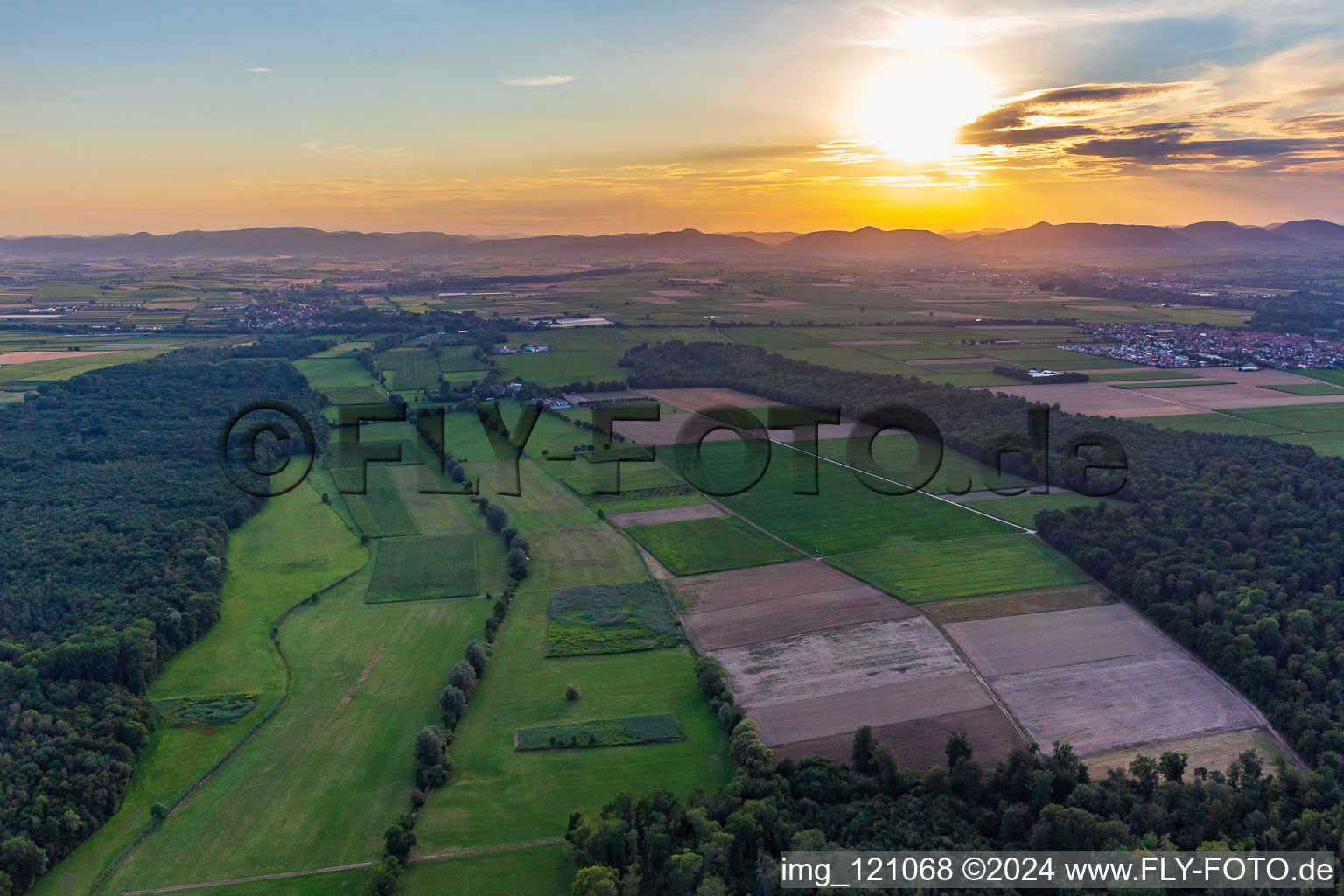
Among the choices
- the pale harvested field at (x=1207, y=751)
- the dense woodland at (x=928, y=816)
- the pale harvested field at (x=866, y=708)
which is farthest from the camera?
the pale harvested field at (x=866, y=708)

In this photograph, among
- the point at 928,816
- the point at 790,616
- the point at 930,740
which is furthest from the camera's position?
the point at 790,616

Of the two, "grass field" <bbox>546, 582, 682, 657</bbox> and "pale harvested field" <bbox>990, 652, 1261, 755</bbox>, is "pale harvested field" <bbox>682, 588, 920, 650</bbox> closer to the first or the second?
"grass field" <bbox>546, 582, 682, 657</bbox>

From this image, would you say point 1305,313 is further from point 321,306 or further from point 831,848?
point 321,306

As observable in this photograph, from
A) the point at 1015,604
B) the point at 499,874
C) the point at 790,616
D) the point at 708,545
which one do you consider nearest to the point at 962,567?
the point at 1015,604

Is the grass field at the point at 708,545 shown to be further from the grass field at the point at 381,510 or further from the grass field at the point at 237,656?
the grass field at the point at 237,656

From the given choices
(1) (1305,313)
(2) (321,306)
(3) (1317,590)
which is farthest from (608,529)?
(1) (1305,313)

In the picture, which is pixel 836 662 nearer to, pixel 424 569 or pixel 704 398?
pixel 424 569

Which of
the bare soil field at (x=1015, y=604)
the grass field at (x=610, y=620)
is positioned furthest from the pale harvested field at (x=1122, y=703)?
the grass field at (x=610, y=620)

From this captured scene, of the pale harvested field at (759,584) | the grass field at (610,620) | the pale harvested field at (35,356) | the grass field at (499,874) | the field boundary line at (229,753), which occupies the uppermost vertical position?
the pale harvested field at (35,356)
